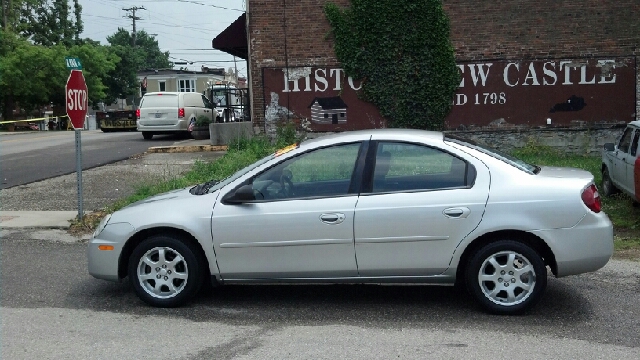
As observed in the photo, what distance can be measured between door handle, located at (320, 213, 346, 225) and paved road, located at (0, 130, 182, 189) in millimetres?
10002

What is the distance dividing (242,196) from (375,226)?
114 cm

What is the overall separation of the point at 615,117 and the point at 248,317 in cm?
1472

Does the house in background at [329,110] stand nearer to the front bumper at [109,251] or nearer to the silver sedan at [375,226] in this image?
the silver sedan at [375,226]

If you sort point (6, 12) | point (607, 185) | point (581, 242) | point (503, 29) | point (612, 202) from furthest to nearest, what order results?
point (6, 12)
point (503, 29)
point (607, 185)
point (612, 202)
point (581, 242)

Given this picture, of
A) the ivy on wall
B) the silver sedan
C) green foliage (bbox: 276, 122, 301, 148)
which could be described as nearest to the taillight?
the silver sedan

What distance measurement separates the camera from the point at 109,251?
A: 639cm

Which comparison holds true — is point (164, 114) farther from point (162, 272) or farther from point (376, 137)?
point (376, 137)

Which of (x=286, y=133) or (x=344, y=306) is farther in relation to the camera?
(x=286, y=133)

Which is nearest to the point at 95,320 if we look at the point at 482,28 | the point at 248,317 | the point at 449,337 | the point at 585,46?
the point at 248,317

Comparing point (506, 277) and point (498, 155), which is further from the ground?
point (498, 155)

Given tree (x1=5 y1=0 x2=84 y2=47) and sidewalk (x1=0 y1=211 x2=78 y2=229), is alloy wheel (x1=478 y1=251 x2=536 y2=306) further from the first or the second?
tree (x1=5 y1=0 x2=84 y2=47)

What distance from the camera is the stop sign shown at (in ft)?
32.5

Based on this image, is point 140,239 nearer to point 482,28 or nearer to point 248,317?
point 248,317

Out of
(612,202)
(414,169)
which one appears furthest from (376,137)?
(612,202)
